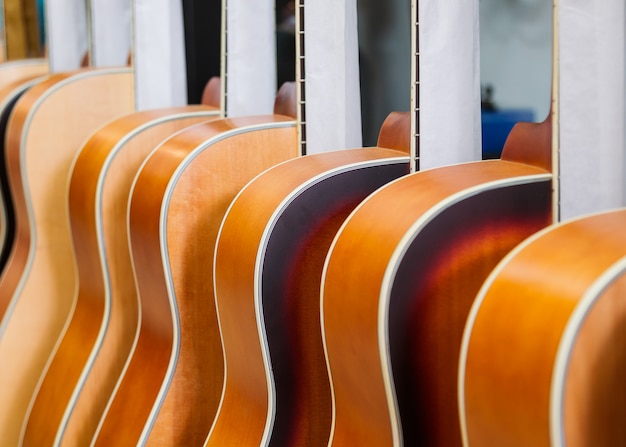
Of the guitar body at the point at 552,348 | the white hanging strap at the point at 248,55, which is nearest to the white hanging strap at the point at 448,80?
the guitar body at the point at 552,348

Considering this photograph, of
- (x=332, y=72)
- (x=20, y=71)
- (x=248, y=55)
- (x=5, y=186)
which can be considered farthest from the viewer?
(x=20, y=71)

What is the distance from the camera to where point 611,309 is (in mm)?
611

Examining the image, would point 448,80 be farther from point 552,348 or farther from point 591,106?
point 552,348

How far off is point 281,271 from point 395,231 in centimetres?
23

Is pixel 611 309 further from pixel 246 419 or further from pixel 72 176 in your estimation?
pixel 72 176

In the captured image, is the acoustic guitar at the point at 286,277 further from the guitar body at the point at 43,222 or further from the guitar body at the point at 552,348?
the guitar body at the point at 43,222

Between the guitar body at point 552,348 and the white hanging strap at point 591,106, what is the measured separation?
149mm

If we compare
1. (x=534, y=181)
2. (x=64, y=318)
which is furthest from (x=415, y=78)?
(x=64, y=318)

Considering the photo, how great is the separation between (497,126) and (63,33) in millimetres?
1240

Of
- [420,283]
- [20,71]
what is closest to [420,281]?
[420,283]

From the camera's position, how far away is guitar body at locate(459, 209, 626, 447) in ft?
1.97

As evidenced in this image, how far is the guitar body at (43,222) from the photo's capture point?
62.9 inches

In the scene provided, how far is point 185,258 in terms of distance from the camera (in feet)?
3.88

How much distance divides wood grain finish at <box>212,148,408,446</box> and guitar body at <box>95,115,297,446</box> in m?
0.14
